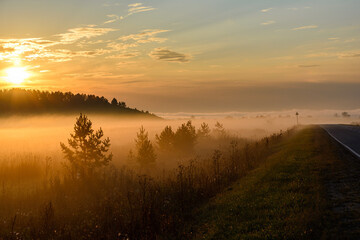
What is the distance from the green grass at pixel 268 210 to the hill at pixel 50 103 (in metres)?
95.4

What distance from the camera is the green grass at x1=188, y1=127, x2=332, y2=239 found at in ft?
25.0

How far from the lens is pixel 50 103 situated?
4008 inches

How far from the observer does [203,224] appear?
9070mm

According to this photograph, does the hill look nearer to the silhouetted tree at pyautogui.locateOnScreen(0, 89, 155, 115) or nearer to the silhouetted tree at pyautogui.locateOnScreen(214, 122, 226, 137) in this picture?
the silhouetted tree at pyautogui.locateOnScreen(0, 89, 155, 115)

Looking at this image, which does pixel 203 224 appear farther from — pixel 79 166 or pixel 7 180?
pixel 7 180

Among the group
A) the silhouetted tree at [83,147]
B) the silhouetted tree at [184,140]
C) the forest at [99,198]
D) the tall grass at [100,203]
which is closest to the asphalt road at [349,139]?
the forest at [99,198]

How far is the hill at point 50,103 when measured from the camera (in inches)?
3711

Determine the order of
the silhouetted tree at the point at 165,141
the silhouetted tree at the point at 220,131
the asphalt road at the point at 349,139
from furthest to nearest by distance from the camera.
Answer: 1. the silhouetted tree at the point at 220,131
2. the silhouetted tree at the point at 165,141
3. the asphalt road at the point at 349,139

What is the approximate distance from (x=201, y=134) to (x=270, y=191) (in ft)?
111

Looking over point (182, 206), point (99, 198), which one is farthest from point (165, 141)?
point (182, 206)

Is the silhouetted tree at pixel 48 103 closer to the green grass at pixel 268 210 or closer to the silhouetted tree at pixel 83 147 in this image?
the silhouetted tree at pixel 83 147

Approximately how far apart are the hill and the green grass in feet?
313

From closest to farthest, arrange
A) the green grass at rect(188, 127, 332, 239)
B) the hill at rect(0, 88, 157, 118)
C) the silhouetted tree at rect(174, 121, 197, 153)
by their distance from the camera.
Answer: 1. the green grass at rect(188, 127, 332, 239)
2. the silhouetted tree at rect(174, 121, 197, 153)
3. the hill at rect(0, 88, 157, 118)

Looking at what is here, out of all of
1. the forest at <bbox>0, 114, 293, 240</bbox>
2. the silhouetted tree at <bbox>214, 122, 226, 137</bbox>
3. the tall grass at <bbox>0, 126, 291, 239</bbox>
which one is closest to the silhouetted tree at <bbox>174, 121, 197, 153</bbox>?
the forest at <bbox>0, 114, 293, 240</bbox>
